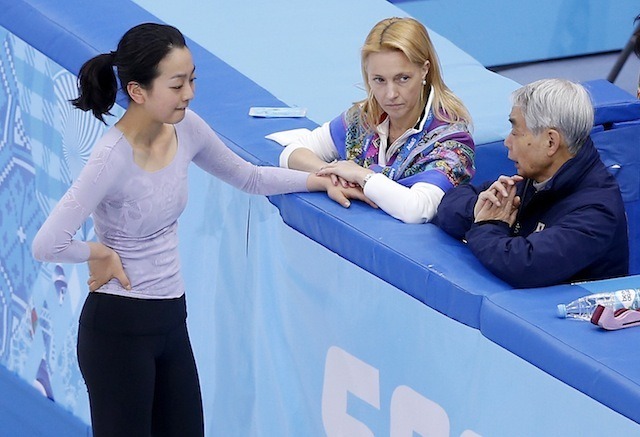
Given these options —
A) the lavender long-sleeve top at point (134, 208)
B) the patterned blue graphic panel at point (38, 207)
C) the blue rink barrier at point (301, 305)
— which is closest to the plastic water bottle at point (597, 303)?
the blue rink barrier at point (301, 305)

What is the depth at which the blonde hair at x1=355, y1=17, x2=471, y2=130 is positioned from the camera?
2.90 m

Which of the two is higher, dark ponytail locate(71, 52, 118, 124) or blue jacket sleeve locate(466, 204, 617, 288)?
dark ponytail locate(71, 52, 118, 124)

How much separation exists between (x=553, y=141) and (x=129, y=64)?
2.76 feet

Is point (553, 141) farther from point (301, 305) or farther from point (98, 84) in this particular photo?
point (98, 84)

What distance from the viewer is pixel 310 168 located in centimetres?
309

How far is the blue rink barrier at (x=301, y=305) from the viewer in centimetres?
237

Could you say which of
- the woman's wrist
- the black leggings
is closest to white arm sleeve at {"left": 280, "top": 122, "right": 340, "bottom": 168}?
the woman's wrist

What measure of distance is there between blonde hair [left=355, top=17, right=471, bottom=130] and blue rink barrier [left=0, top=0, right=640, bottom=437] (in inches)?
11.2

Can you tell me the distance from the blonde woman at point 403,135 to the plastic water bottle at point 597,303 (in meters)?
0.53

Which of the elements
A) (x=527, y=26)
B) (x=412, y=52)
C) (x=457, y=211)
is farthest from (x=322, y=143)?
(x=527, y=26)

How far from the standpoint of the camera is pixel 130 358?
2.71m

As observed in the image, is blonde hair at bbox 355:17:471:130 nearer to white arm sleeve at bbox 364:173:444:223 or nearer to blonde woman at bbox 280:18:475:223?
blonde woman at bbox 280:18:475:223

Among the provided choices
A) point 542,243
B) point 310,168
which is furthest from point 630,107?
point 542,243

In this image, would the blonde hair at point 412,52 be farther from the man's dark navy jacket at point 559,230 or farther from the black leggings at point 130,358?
the black leggings at point 130,358
